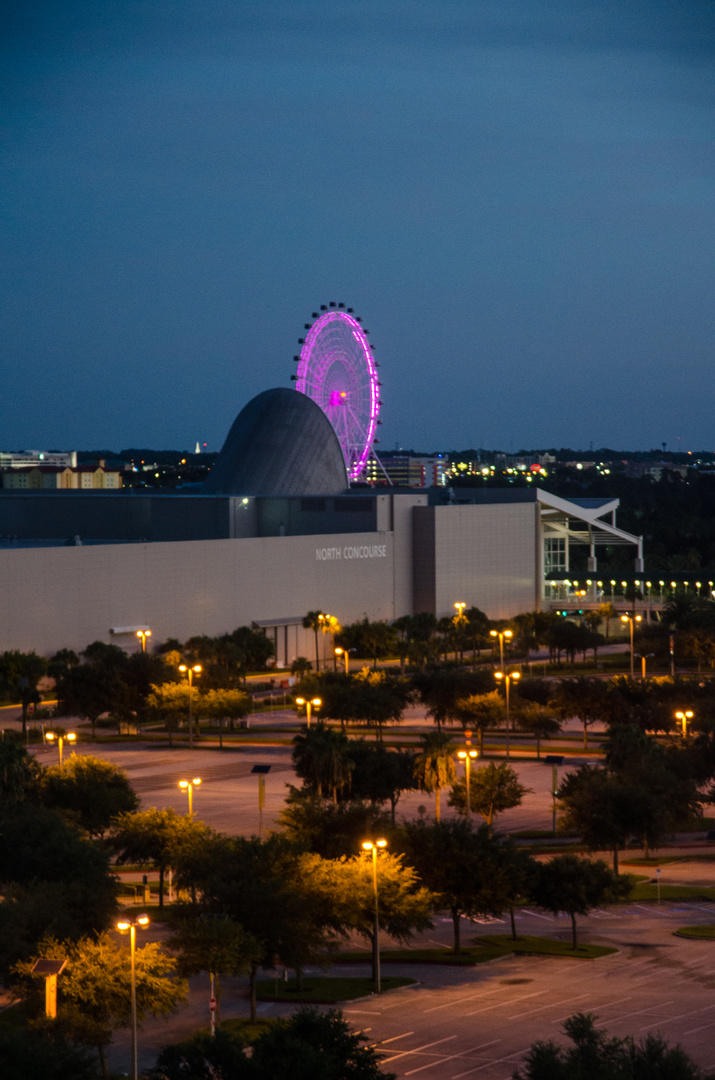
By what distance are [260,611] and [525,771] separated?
3495cm

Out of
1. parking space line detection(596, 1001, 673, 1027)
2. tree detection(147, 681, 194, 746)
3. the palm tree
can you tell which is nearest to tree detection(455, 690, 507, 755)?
tree detection(147, 681, 194, 746)

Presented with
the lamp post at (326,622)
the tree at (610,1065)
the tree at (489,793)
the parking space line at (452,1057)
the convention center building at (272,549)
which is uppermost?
the convention center building at (272,549)

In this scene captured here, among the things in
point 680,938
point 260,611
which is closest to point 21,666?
point 260,611

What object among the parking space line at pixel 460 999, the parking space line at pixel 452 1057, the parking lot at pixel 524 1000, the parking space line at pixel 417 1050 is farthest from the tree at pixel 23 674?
the parking space line at pixel 452 1057

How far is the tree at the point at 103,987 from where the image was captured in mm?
21812

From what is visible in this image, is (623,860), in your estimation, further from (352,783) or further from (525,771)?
(525,771)

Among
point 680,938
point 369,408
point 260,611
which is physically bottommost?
point 680,938

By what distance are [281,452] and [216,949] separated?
76.7 m

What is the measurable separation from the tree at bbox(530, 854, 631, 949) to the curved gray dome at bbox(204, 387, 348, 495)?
231ft

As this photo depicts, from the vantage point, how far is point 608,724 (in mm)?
53812

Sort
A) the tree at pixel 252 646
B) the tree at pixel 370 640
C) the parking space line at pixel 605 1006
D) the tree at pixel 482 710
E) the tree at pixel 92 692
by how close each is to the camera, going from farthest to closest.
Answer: the tree at pixel 370 640, the tree at pixel 252 646, the tree at pixel 92 692, the tree at pixel 482 710, the parking space line at pixel 605 1006

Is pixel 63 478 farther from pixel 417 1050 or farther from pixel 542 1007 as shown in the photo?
pixel 417 1050

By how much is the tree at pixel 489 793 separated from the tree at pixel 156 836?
8068mm

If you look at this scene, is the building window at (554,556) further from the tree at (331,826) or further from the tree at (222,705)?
the tree at (331,826)
